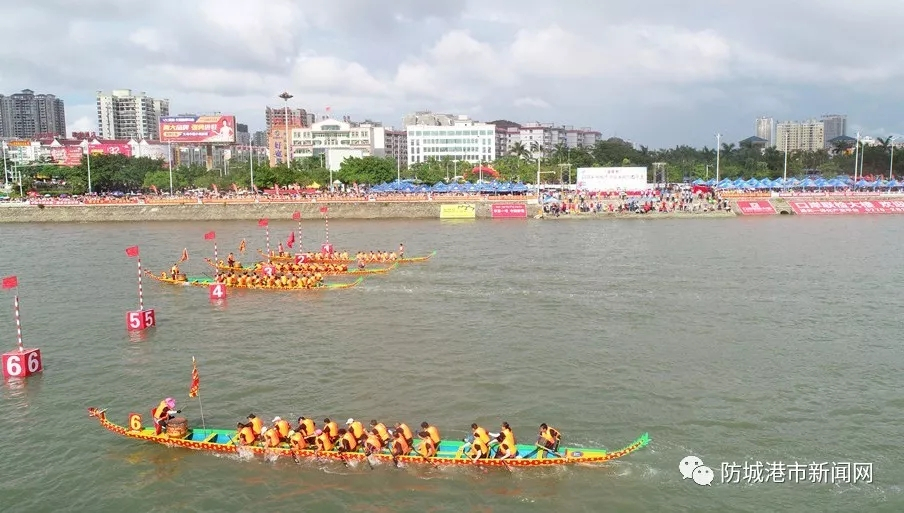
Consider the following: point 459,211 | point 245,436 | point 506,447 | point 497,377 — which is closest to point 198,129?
point 459,211

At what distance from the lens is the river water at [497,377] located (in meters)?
13.9

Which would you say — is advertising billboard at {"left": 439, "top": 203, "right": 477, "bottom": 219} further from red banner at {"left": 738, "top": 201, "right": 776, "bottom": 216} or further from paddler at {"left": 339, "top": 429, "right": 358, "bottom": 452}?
paddler at {"left": 339, "top": 429, "right": 358, "bottom": 452}

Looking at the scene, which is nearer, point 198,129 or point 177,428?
point 177,428

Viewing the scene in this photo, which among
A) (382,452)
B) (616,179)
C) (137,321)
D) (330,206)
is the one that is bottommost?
(382,452)

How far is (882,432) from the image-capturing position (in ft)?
52.1

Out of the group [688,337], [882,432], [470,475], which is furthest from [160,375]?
[882,432]

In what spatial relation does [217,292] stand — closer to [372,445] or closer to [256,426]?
[256,426]

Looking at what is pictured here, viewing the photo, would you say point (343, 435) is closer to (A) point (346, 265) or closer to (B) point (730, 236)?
(A) point (346, 265)

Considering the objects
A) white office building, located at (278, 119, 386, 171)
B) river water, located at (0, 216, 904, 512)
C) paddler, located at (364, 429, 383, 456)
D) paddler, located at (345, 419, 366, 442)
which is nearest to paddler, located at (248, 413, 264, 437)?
river water, located at (0, 216, 904, 512)

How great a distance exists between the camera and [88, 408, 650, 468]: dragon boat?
14.5 m

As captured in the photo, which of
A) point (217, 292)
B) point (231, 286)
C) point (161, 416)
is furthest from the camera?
point (231, 286)

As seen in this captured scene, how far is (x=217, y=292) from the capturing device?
31.7 m

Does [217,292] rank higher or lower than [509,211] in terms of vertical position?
lower

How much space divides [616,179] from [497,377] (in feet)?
199
